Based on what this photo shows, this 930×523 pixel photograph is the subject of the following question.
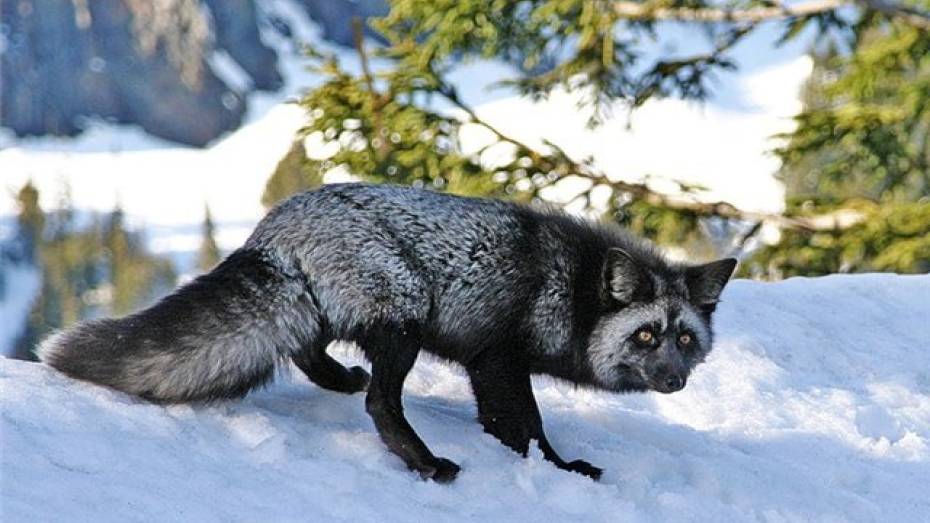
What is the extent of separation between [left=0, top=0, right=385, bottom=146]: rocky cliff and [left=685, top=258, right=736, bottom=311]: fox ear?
14875 centimetres

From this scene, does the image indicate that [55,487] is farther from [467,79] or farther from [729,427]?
[467,79]

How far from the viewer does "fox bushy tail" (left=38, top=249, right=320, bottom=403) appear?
5.05m

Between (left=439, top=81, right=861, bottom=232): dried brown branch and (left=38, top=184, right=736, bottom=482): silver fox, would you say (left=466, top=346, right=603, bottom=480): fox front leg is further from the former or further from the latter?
(left=439, top=81, right=861, bottom=232): dried brown branch

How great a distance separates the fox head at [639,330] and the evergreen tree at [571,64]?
27.6 ft

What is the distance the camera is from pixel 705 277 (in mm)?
5977

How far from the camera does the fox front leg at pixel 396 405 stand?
16.6 ft

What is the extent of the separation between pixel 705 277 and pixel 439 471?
1.81 metres

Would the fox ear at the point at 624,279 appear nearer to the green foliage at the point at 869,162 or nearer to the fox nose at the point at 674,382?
the fox nose at the point at 674,382

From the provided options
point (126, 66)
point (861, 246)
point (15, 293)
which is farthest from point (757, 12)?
point (126, 66)

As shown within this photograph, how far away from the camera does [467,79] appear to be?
6270 inches

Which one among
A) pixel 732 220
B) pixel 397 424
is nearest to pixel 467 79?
pixel 732 220

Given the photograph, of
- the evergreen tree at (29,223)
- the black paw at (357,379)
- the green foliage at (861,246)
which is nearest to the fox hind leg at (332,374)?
the black paw at (357,379)

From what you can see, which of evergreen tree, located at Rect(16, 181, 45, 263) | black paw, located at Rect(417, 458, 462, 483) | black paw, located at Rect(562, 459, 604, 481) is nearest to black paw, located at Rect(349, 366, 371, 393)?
black paw, located at Rect(417, 458, 462, 483)

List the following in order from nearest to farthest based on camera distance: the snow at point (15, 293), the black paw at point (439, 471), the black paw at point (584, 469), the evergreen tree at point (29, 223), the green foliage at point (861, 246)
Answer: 1. the black paw at point (439, 471)
2. the black paw at point (584, 469)
3. the green foliage at point (861, 246)
4. the snow at point (15, 293)
5. the evergreen tree at point (29, 223)
